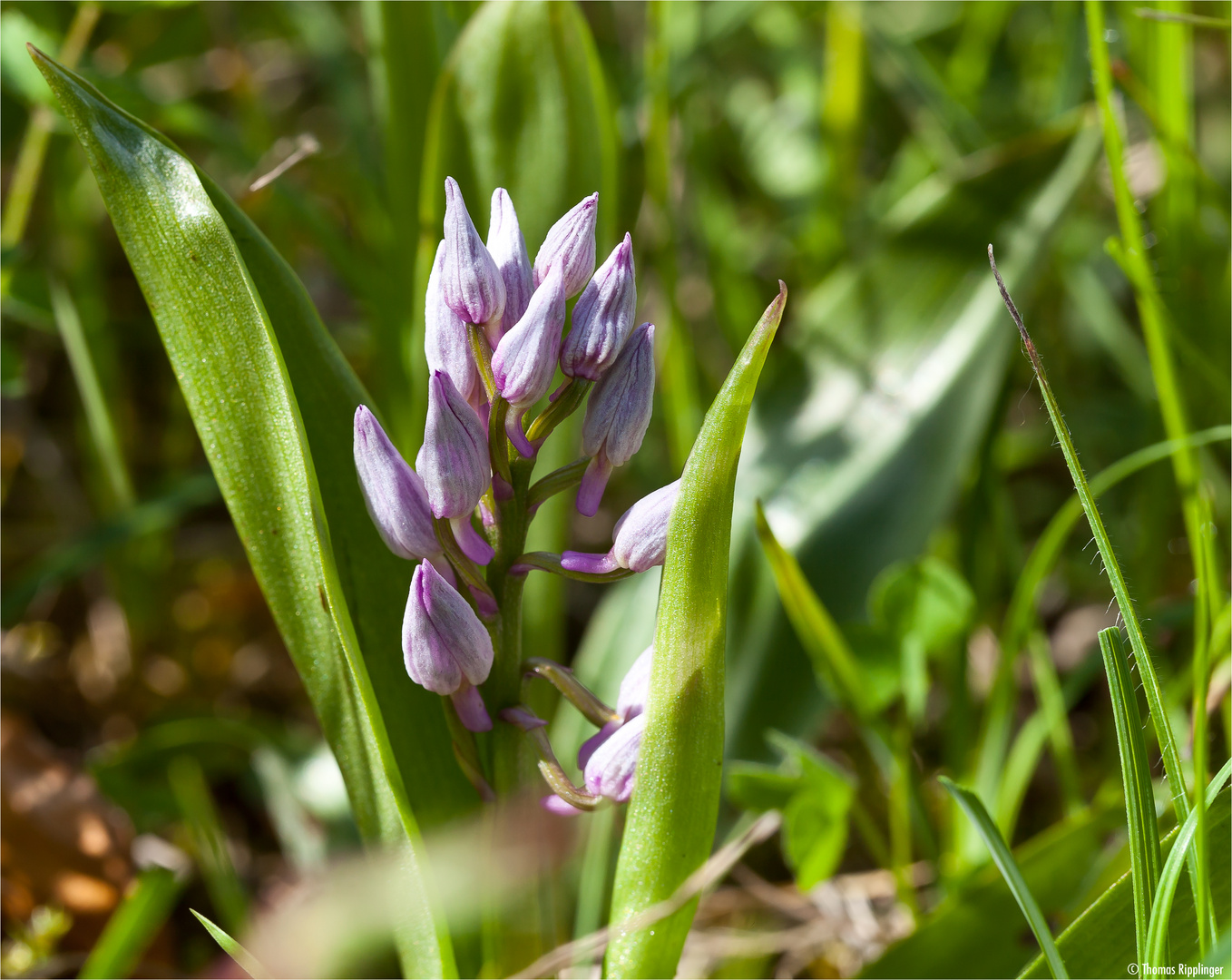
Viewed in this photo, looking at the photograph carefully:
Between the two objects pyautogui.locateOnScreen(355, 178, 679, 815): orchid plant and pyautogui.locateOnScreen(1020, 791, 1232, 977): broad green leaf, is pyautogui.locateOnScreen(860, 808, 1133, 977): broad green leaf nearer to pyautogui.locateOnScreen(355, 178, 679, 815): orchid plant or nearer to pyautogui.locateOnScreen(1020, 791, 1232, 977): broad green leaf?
pyautogui.locateOnScreen(1020, 791, 1232, 977): broad green leaf

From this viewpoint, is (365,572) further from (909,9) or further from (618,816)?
(909,9)

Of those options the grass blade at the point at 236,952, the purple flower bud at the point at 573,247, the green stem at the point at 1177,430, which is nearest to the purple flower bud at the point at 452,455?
the purple flower bud at the point at 573,247

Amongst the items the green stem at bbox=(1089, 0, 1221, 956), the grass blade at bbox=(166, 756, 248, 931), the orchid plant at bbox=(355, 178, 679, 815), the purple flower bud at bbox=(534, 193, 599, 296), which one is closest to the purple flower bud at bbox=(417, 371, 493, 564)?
the orchid plant at bbox=(355, 178, 679, 815)

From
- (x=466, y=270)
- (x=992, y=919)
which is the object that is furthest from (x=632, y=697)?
(x=992, y=919)

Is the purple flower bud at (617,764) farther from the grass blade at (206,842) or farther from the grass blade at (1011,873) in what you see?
the grass blade at (206,842)

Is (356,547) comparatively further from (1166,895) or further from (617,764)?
(1166,895)

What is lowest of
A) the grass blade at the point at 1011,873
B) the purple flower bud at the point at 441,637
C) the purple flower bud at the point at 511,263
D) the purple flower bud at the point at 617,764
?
the grass blade at the point at 1011,873
